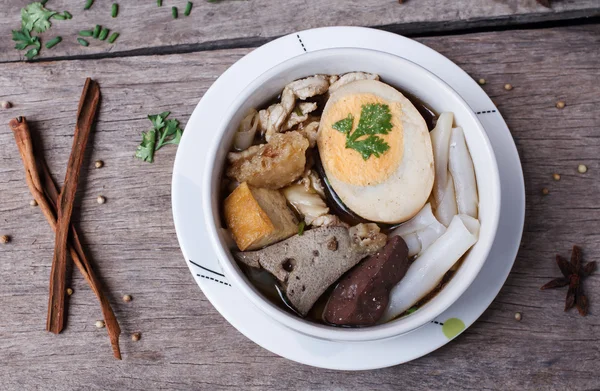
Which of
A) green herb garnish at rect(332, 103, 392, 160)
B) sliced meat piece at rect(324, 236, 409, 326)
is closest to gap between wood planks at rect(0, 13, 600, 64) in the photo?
green herb garnish at rect(332, 103, 392, 160)

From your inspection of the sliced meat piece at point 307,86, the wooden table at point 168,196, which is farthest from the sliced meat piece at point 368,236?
the wooden table at point 168,196

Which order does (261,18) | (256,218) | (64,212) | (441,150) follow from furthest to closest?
(261,18) → (64,212) → (441,150) → (256,218)

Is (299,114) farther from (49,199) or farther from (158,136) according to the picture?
(49,199)

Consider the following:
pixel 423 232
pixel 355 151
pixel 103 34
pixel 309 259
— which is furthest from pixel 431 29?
pixel 103 34

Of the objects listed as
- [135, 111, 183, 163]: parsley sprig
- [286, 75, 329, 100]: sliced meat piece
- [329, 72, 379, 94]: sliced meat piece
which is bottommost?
[135, 111, 183, 163]: parsley sprig

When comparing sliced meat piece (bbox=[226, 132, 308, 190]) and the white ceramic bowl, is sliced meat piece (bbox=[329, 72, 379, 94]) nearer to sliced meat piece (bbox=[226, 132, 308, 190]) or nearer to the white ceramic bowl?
the white ceramic bowl

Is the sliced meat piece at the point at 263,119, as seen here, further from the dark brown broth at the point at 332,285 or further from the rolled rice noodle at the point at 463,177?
the rolled rice noodle at the point at 463,177
